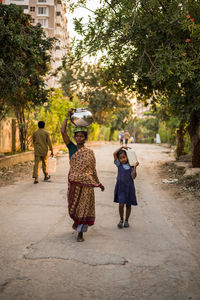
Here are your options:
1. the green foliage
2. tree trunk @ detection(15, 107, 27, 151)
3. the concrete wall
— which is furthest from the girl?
the green foliage

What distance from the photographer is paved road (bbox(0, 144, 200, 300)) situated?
12.0 feet

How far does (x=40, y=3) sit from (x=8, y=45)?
66524mm

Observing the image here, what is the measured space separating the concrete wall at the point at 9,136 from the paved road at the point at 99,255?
1000cm

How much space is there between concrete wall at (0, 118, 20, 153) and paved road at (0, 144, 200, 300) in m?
10.00

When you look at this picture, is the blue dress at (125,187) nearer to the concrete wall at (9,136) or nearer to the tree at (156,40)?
the tree at (156,40)

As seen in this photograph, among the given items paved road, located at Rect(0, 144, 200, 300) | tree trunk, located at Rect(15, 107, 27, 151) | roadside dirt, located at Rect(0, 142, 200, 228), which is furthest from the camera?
tree trunk, located at Rect(15, 107, 27, 151)

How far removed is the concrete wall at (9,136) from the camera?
17.7 m

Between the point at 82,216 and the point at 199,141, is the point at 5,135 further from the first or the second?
the point at 82,216

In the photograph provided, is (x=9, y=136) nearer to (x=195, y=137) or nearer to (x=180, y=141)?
(x=180, y=141)

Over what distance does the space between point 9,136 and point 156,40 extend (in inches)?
406

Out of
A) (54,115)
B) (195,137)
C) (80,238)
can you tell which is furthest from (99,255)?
(54,115)

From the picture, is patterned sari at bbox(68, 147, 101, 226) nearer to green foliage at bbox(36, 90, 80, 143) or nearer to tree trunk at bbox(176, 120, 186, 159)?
tree trunk at bbox(176, 120, 186, 159)

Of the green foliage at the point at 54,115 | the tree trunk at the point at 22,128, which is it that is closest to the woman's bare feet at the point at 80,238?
the tree trunk at the point at 22,128

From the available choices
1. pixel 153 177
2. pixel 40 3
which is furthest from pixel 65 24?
pixel 153 177
